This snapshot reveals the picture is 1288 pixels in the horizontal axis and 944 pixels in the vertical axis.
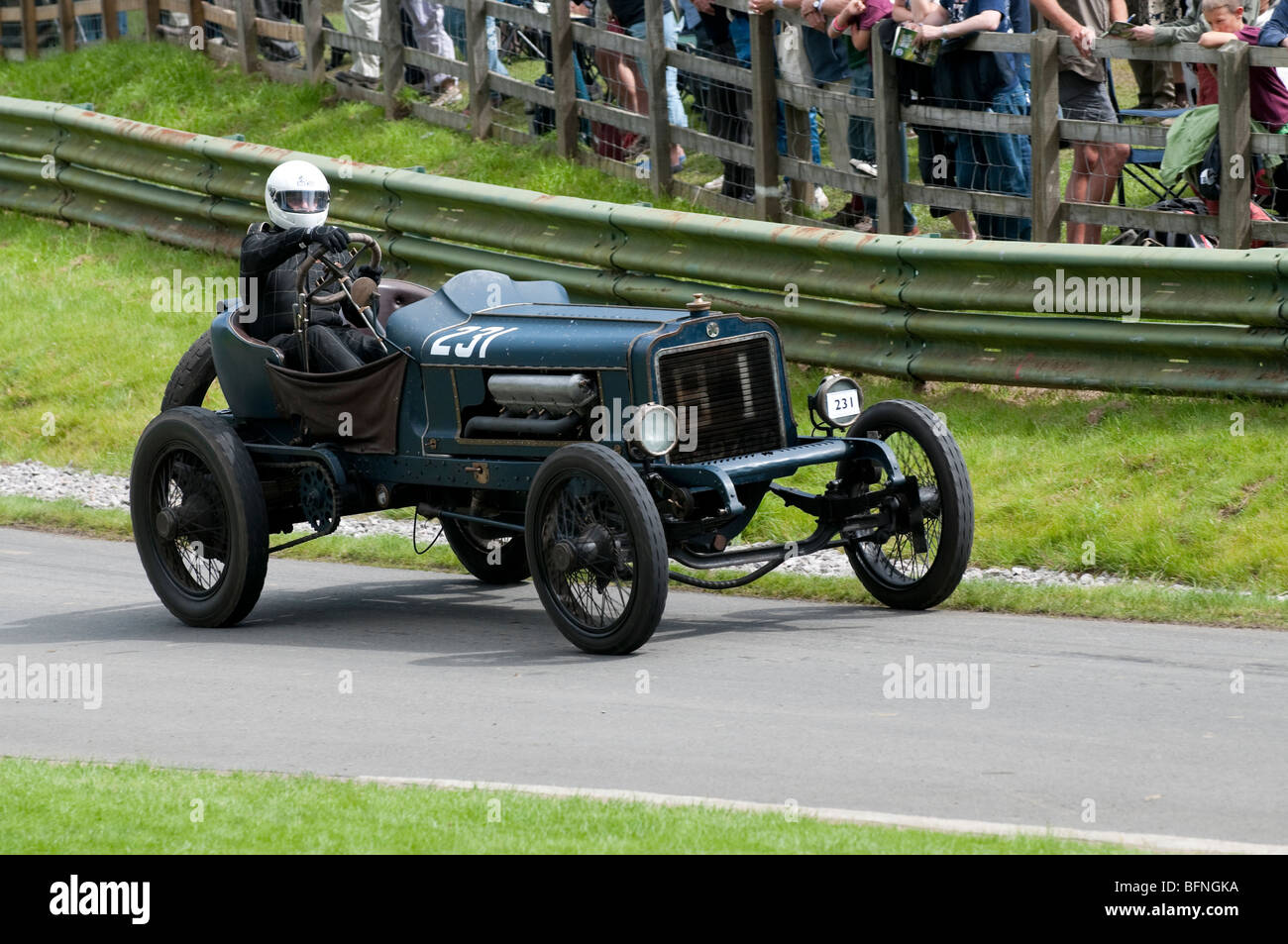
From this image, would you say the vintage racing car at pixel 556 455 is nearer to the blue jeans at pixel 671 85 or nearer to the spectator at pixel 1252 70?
the spectator at pixel 1252 70

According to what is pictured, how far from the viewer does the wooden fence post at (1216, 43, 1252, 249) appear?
11.1m

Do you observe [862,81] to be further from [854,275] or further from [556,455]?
[556,455]

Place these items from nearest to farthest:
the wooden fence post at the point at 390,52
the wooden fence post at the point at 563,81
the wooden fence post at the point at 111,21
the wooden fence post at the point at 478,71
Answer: the wooden fence post at the point at 563,81
the wooden fence post at the point at 478,71
the wooden fence post at the point at 390,52
the wooden fence post at the point at 111,21

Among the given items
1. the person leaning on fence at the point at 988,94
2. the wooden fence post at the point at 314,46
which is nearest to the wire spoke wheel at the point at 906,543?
the person leaning on fence at the point at 988,94

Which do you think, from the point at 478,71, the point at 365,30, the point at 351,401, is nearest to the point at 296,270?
the point at 351,401

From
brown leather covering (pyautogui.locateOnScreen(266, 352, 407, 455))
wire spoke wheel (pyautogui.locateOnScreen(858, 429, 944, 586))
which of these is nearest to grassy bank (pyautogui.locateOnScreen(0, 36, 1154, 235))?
wire spoke wheel (pyautogui.locateOnScreen(858, 429, 944, 586))

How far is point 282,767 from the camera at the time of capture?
6.70 metres

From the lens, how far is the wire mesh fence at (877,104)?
1158 cm

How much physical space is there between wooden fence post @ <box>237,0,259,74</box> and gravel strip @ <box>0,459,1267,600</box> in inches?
271

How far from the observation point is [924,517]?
861 cm

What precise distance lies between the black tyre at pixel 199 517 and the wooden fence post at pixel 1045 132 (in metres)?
5.47

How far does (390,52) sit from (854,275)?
7.39 m

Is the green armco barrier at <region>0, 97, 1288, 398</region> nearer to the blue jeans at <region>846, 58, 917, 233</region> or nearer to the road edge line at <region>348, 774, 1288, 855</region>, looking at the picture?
the blue jeans at <region>846, 58, 917, 233</region>

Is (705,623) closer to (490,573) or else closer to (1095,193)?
(490,573)
